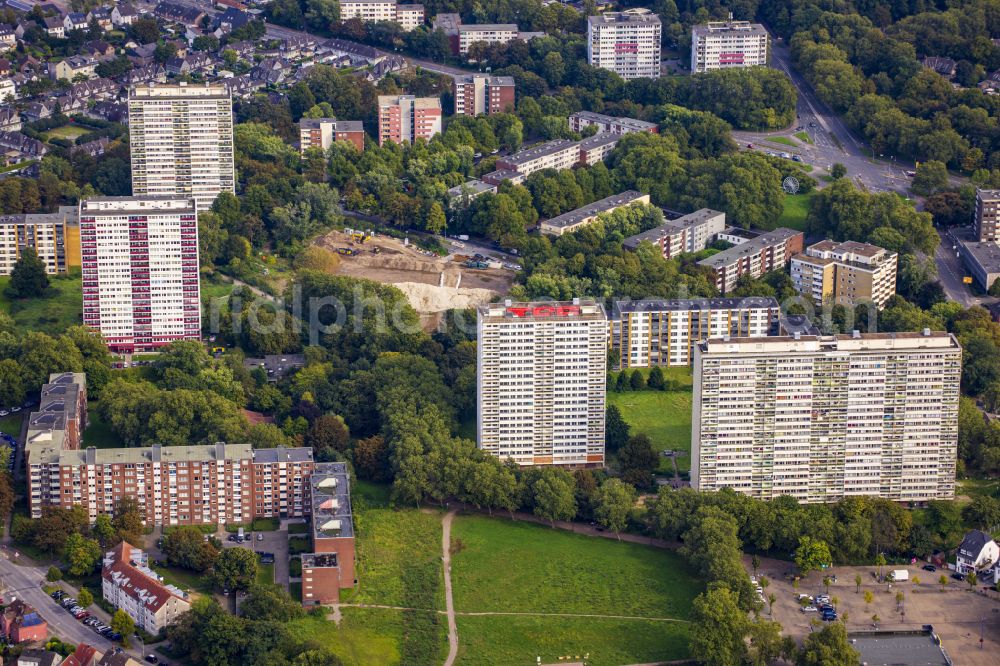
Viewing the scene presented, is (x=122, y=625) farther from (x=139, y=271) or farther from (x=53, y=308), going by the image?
(x=53, y=308)

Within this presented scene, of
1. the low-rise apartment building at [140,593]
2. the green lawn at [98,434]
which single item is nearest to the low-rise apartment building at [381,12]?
the green lawn at [98,434]

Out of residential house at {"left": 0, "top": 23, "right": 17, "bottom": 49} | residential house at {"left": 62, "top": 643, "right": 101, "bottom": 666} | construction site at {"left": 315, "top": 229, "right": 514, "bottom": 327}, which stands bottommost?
residential house at {"left": 62, "top": 643, "right": 101, "bottom": 666}

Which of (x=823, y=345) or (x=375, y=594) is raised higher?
(x=823, y=345)

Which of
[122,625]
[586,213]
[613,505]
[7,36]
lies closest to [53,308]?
[586,213]

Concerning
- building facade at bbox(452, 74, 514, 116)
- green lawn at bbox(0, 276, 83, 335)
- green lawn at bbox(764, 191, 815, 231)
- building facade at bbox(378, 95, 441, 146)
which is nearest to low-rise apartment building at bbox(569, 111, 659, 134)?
building facade at bbox(452, 74, 514, 116)

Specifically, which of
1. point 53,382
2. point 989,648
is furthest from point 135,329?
point 989,648

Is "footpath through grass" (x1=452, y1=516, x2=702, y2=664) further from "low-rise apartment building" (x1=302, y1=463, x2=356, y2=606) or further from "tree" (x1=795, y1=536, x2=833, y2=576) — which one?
"low-rise apartment building" (x1=302, y1=463, x2=356, y2=606)

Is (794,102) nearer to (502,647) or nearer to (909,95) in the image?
(909,95)
